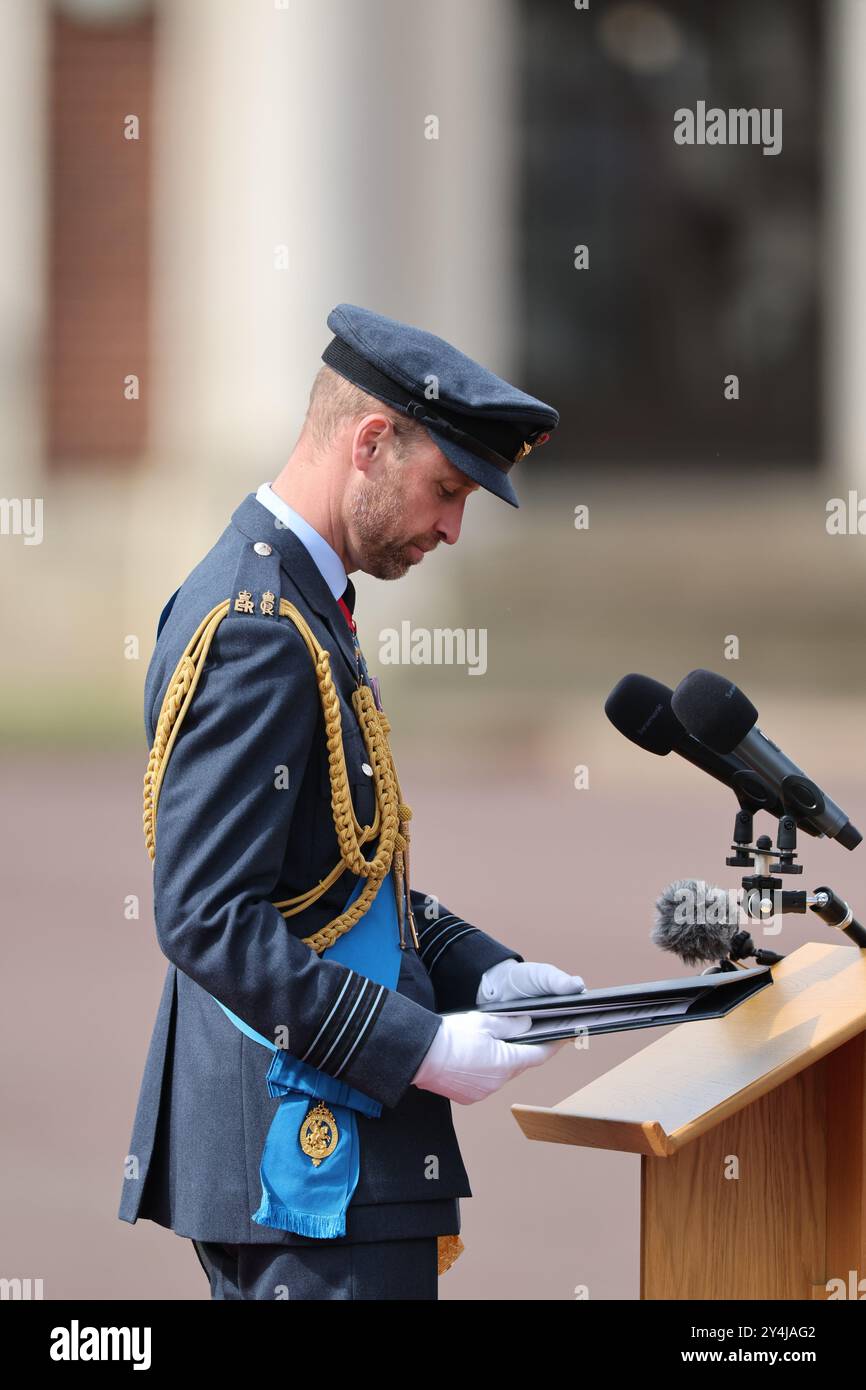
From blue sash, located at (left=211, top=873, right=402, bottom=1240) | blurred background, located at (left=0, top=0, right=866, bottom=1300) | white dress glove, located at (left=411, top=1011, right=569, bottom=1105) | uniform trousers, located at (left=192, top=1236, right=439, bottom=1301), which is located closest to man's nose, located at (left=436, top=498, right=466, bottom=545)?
blue sash, located at (left=211, top=873, right=402, bottom=1240)

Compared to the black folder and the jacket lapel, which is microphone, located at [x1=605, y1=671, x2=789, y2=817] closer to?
the black folder

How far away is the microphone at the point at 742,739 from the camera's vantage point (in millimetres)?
2170

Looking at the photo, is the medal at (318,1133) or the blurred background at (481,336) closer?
the medal at (318,1133)

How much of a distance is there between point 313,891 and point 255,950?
17 centimetres

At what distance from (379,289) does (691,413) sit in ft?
8.76

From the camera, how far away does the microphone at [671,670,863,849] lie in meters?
2.17

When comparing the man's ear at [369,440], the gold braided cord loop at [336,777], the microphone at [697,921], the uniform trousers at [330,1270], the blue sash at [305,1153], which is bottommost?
the uniform trousers at [330,1270]

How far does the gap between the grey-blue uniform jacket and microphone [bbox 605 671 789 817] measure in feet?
1.26

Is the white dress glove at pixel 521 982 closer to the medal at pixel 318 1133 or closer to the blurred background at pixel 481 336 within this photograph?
the medal at pixel 318 1133

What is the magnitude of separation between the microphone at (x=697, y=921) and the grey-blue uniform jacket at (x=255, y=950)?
0.32m

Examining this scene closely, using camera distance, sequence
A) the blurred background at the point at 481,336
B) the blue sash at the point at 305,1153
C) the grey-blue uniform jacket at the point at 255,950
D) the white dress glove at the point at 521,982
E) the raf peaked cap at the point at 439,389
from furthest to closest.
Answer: the blurred background at the point at 481,336 → the white dress glove at the point at 521,982 → the raf peaked cap at the point at 439,389 → the blue sash at the point at 305,1153 → the grey-blue uniform jacket at the point at 255,950

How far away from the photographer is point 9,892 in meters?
8.15

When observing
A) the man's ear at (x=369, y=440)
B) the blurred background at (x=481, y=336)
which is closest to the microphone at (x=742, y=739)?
the man's ear at (x=369, y=440)
